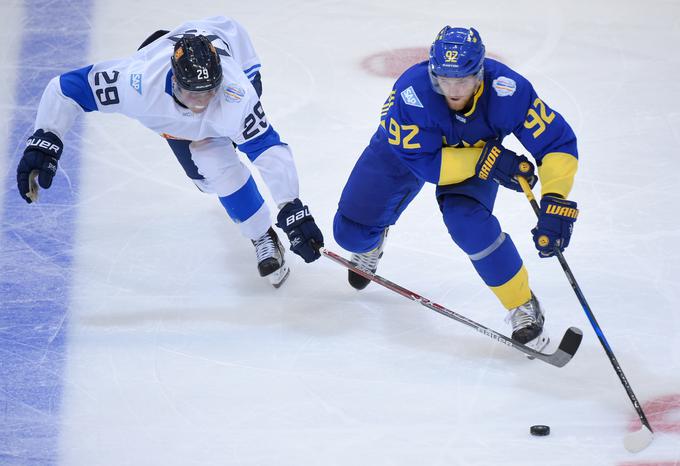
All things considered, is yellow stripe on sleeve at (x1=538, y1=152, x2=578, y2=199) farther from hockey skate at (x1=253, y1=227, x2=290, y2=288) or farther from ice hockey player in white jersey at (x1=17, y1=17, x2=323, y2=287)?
hockey skate at (x1=253, y1=227, x2=290, y2=288)

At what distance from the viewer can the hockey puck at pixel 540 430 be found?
337 cm

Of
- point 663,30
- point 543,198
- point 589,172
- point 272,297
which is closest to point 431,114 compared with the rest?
point 543,198

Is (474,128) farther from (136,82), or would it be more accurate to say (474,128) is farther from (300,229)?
(136,82)

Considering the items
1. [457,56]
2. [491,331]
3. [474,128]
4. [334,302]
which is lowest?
[334,302]


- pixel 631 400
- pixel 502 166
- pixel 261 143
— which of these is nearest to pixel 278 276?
pixel 261 143

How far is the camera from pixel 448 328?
3.89 meters

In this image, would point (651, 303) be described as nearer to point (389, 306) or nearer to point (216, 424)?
point (389, 306)

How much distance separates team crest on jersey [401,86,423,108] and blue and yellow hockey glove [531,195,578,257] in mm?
554

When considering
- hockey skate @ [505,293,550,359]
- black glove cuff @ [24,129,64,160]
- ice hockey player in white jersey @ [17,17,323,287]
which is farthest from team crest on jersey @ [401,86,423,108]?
black glove cuff @ [24,129,64,160]

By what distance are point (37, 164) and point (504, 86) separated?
1.64 meters

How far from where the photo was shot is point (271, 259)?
4105 millimetres

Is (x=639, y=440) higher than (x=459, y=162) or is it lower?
lower

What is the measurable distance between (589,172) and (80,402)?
2.43m

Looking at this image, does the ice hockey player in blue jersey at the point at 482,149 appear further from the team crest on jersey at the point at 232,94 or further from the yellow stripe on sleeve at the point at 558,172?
the team crest on jersey at the point at 232,94
